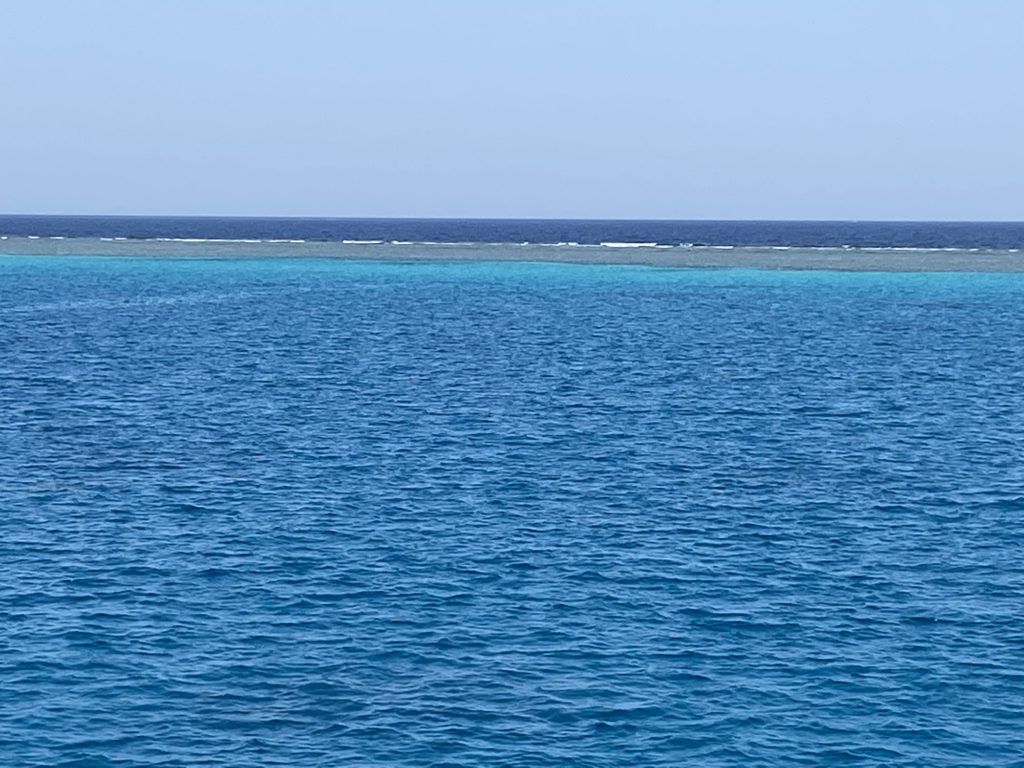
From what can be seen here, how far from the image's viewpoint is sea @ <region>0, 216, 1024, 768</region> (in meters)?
28.4

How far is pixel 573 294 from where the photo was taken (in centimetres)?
14988

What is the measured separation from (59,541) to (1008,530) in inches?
1140

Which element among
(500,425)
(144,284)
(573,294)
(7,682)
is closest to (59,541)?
(7,682)

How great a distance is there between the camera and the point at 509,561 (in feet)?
131

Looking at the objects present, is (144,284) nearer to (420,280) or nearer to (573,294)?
(420,280)

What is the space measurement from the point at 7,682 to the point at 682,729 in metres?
14.5

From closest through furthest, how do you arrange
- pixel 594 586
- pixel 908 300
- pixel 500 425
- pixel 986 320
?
1. pixel 594 586
2. pixel 500 425
3. pixel 986 320
4. pixel 908 300

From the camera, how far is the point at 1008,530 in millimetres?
43938

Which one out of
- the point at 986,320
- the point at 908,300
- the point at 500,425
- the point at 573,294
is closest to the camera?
the point at 500,425

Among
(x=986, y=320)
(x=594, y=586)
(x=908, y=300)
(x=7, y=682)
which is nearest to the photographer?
(x=7, y=682)

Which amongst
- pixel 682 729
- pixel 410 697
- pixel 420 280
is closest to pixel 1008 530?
pixel 682 729

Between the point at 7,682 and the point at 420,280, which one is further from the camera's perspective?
the point at 420,280

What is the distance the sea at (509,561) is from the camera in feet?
93.1

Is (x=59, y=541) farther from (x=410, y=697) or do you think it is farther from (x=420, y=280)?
(x=420, y=280)
